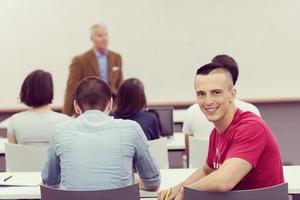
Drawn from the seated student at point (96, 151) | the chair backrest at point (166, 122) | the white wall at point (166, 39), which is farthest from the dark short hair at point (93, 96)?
the white wall at point (166, 39)

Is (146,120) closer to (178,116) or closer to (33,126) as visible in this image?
(33,126)

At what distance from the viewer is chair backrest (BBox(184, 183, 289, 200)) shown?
2.15 m

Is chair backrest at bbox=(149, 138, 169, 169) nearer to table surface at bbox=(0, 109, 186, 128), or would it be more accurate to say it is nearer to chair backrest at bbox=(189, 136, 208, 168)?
chair backrest at bbox=(189, 136, 208, 168)

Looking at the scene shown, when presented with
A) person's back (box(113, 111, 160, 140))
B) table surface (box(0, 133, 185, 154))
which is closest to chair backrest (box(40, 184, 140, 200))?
person's back (box(113, 111, 160, 140))

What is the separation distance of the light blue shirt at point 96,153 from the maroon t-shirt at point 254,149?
1.46 ft

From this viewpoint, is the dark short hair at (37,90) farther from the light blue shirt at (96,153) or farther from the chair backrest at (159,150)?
the light blue shirt at (96,153)

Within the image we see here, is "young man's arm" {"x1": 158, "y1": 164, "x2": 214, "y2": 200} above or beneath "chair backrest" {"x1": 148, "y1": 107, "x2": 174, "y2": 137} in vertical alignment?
beneath

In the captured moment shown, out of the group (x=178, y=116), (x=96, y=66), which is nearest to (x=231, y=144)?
(x=178, y=116)

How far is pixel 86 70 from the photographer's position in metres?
5.89

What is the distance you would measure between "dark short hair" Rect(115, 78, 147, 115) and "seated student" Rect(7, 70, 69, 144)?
1.29ft

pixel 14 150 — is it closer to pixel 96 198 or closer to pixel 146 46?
pixel 96 198

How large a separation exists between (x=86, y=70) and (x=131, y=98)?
2.09 metres

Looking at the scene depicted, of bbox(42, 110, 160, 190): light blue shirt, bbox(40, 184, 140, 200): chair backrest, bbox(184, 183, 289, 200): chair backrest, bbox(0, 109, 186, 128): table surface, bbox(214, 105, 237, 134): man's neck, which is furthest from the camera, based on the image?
bbox(0, 109, 186, 128): table surface

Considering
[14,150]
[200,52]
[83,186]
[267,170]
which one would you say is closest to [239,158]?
[267,170]
